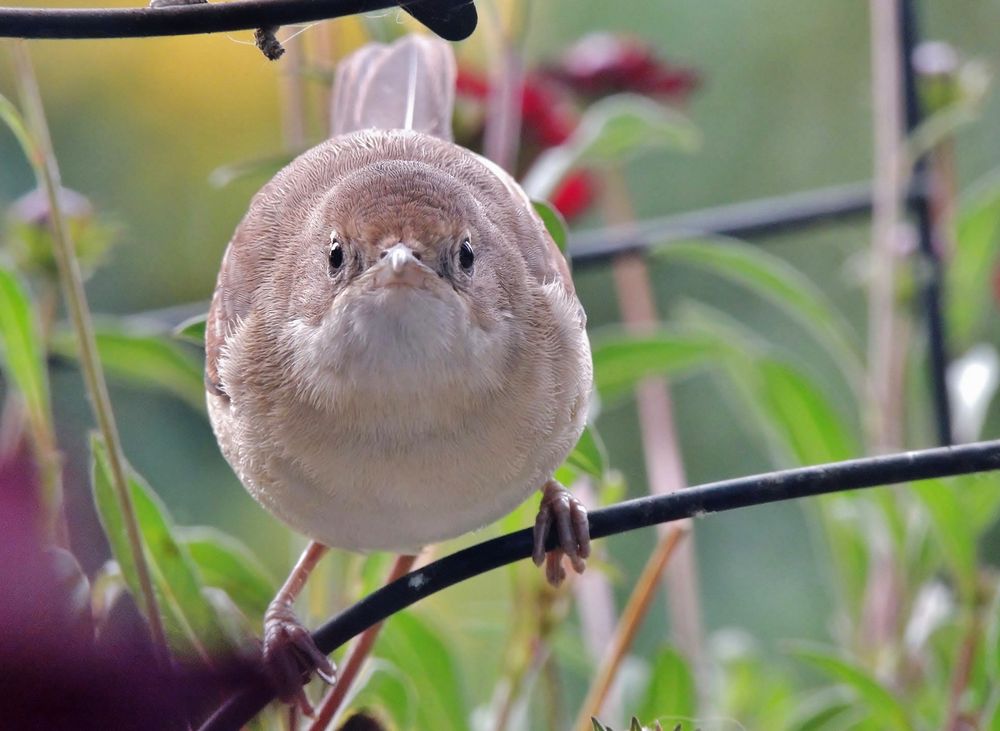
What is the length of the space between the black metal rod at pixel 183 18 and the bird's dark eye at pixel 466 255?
344 mm

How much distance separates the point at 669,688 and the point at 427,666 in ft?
0.73

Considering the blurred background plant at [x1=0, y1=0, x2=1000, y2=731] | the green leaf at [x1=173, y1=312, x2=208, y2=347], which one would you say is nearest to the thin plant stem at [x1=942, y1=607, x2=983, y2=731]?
A: the blurred background plant at [x1=0, y1=0, x2=1000, y2=731]

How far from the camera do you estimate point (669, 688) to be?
46.6 inches

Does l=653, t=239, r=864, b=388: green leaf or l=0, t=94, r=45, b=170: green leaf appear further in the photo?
l=653, t=239, r=864, b=388: green leaf

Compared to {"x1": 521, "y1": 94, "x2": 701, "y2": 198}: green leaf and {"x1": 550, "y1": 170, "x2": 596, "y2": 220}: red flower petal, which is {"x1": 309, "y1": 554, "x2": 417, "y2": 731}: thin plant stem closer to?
{"x1": 521, "y1": 94, "x2": 701, "y2": 198}: green leaf

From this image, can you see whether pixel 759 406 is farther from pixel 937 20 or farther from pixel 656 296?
pixel 937 20

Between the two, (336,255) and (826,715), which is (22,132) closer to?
(336,255)

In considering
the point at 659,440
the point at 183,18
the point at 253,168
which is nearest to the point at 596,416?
the point at 659,440

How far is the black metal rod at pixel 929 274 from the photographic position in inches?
55.4

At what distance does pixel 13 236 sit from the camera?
1.36m

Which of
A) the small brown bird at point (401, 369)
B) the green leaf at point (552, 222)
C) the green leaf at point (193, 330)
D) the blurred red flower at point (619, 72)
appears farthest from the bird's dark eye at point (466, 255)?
the blurred red flower at point (619, 72)

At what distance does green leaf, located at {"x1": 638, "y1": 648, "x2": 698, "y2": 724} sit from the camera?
Answer: 1180 millimetres

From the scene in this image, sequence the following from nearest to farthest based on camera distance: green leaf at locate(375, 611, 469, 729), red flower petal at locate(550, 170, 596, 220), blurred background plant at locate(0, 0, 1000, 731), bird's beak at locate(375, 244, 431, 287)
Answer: bird's beak at locate(375, 244, 431, 287)
blurred background plant at locate(0, 0, 1000, 731)
green leaf at locate(375, 611, 469, 729)
red flower petal at locate(550, 170, 596, 220)

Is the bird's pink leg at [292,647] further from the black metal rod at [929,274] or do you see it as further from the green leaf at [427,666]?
the black metal rod at [929,274]
